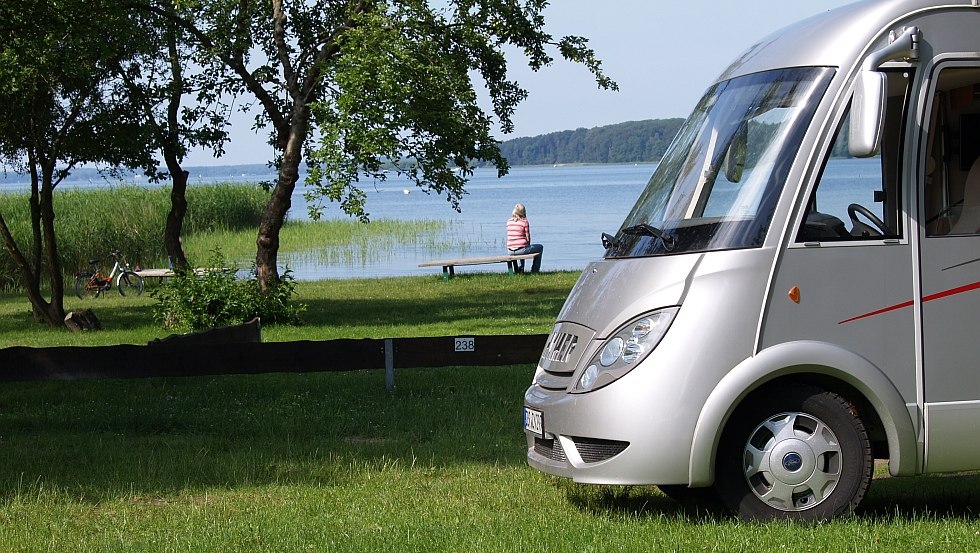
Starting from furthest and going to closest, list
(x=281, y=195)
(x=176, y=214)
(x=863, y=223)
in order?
(x=176, y=214) < (x=281, y=195) < (x=863, y=223)

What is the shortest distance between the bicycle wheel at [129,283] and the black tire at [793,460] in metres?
21.6

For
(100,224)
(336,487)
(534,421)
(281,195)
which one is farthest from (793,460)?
Result: (100,224)

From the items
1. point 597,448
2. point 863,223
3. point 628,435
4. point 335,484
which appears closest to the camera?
point 628,435

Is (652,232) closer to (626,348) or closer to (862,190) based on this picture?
(626,348)

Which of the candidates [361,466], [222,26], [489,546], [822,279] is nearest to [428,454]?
[361,466]

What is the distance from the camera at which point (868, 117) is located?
610 cm

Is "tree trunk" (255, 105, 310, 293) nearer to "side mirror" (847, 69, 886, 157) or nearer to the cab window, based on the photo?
the cab window

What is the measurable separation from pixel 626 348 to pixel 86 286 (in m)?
21.8

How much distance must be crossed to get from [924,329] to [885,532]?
1.05 metres

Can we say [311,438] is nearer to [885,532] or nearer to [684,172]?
[684,172]

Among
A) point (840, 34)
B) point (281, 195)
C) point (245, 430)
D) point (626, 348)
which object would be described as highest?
point (840, 34)

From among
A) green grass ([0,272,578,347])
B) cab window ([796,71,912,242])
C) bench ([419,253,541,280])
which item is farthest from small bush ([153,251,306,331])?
cab window ([796,71,912,242])

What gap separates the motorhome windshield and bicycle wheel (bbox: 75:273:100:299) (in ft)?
68.6

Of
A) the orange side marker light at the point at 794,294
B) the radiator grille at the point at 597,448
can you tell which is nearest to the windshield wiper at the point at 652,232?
the orange side marker light at the point at 794,294
